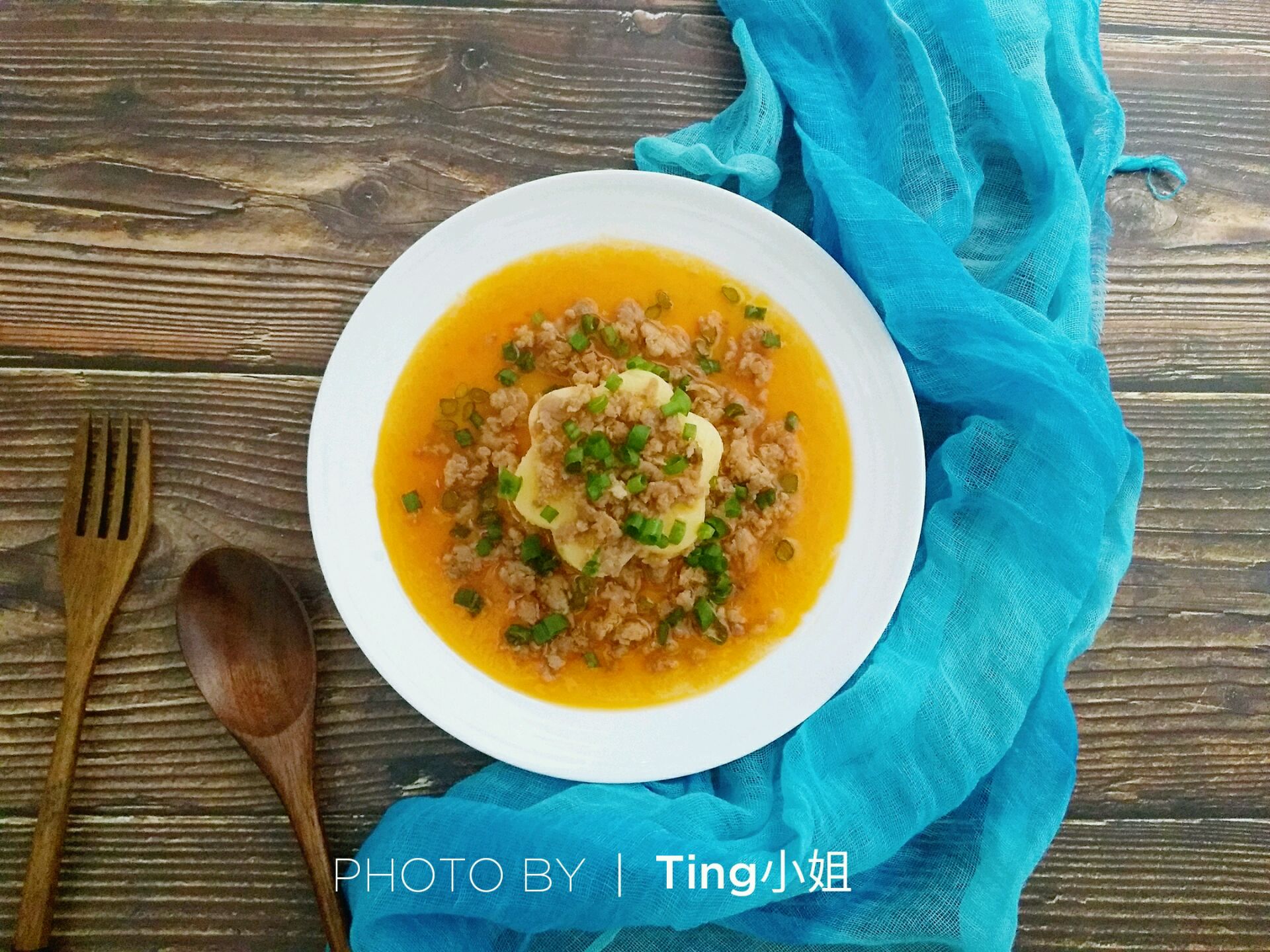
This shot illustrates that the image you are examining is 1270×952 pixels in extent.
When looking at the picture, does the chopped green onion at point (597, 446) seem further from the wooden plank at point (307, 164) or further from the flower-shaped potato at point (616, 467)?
the wooden plank at point (307, 164)

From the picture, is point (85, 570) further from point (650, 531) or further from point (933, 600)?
point (933, 600)

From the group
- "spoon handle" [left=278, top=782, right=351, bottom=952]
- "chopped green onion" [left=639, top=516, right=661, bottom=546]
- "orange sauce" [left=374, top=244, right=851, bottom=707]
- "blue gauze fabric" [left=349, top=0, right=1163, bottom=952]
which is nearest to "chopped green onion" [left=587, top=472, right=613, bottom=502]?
"chopped green onion" [left=639, top=516, right=661, bottom=546]

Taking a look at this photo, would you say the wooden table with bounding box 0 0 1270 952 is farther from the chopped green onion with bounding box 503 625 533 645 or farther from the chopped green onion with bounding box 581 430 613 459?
the chopped green onion with bounding box 581 430 613 459

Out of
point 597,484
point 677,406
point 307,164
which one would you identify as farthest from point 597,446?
point 307,164

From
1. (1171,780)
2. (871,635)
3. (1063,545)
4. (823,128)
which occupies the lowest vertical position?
(1171,780)

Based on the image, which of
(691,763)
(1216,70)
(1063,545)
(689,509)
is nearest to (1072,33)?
(1216,70)

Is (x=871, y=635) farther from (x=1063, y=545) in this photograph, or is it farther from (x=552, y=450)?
(x=552, y=450)

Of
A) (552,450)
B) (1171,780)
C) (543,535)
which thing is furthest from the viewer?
(1171,780)
